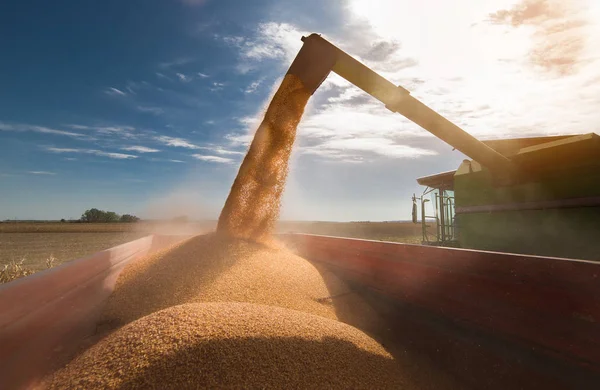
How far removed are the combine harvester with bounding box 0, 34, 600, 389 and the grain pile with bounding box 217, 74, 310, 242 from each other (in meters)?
0.23

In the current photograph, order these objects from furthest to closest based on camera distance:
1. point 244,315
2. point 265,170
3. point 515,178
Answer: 1. point 515,178
2. point 265,170
3. point 244,315

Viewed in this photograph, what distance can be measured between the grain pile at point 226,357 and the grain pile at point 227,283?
0.67 m

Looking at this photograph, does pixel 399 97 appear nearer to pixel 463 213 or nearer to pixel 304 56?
pixel 304 56

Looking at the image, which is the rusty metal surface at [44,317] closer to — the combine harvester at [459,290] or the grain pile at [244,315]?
the combine harvester at [459,290]

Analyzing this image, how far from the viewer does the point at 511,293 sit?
1624mm

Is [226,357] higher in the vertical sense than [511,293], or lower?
lower

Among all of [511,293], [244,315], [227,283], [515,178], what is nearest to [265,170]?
[227,283]

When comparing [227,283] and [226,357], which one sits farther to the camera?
[227,283]

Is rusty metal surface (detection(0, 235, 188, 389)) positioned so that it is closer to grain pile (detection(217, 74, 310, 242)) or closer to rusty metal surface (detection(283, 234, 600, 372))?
grain pile (detection(217, 74, 310, 242))

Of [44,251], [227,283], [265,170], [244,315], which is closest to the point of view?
[244,315]

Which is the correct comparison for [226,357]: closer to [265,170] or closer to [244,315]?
[244,315]

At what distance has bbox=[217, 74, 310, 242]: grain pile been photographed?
3.30 m

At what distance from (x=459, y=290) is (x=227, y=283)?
5.41 ft

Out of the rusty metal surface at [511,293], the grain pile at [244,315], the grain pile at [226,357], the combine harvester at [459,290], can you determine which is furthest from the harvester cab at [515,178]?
the grain pile at [226,357]
